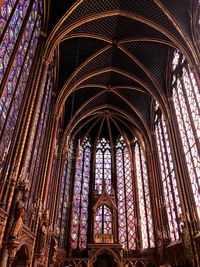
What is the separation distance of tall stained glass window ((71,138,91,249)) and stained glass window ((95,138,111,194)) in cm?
92

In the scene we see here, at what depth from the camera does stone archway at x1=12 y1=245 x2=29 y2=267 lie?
1026 cm

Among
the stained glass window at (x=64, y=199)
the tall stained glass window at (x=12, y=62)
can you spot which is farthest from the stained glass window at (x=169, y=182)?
the tall stained glass window at (x=12, y=62)

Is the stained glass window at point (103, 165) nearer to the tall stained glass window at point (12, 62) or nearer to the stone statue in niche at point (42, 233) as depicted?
the stone statue in niche at point (42, 233)

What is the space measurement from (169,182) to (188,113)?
16.9 ft

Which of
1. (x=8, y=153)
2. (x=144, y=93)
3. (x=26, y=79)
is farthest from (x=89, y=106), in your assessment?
(x=8, y=153)

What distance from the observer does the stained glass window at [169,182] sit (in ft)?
49.2

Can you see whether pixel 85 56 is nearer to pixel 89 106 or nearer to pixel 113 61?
pixel 113 61

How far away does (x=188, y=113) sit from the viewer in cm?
1391

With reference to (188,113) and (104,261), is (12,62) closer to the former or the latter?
(188,113)

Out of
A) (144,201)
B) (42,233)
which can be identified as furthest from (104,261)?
(42,233)


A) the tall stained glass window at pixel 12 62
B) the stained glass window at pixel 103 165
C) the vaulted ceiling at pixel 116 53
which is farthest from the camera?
the stained glass window at pixel 103 165

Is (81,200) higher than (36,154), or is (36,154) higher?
(81,200)

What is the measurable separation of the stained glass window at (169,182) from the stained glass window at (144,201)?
287 centimetres

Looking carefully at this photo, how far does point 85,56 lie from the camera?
55.7 feet
